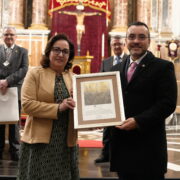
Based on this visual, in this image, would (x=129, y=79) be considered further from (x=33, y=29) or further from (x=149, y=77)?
(x=33, y=29)

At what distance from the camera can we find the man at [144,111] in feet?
7.09

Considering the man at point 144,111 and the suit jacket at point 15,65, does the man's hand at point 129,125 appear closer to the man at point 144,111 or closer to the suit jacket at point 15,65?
the man at point 144,111

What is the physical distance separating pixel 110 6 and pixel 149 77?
11.7m

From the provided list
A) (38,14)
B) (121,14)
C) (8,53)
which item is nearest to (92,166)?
(8,53)

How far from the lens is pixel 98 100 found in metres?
2.33

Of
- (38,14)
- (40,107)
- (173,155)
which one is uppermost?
(38,14)

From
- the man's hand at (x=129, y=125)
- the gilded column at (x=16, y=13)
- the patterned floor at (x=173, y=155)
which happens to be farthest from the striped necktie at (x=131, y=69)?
the gilded column at (x=16, y=13)

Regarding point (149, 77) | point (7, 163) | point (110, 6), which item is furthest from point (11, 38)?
point (110, 6)

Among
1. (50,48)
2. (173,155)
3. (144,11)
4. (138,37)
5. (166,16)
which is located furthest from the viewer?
(166,16)

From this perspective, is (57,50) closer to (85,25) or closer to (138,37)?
(138,37)

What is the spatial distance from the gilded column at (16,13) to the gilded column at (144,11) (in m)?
4.34

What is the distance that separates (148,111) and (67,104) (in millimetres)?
538

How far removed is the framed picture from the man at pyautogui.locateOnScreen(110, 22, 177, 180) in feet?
0.22

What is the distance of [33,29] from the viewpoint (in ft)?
40.9
